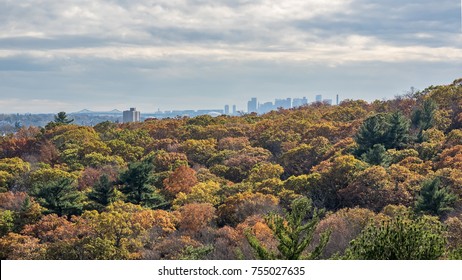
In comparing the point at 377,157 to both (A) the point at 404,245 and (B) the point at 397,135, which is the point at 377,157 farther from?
(A) the point at 404,245

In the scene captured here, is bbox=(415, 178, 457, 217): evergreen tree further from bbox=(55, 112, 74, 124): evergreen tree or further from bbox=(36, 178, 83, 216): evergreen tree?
bbox=(55, 112, 74, 124): evergreen tree

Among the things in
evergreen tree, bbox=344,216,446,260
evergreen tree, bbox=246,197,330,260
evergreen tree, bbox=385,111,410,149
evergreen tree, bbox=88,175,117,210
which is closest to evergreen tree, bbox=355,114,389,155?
evergreen tree, bbox=385,111,410,149

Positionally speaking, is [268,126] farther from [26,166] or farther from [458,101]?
[26,166]

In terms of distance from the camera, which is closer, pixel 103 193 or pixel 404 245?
pixel 404 245

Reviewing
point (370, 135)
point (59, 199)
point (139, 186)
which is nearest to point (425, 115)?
point (370, 135)

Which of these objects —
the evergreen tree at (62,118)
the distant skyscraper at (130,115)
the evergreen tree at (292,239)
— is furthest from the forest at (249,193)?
the distant skyscraper at (130,115)

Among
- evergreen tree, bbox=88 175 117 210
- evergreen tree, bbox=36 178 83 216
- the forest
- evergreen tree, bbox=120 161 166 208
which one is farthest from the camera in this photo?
evergreen tree, bbox=120 161 166 208
